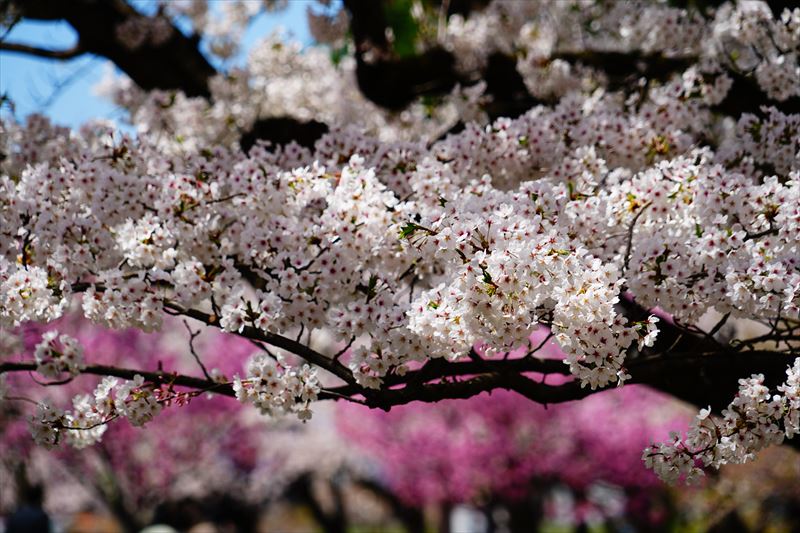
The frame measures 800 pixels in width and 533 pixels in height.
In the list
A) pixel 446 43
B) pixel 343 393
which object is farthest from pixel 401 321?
pixel 446 43

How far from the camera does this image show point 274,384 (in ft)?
13.7

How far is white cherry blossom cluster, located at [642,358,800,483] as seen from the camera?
12.6 feet

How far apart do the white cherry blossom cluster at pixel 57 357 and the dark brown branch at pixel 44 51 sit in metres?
4.89

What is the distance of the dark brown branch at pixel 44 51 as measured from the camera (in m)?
8.48

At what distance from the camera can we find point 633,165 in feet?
19.1

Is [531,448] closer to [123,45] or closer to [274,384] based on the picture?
[123,45]

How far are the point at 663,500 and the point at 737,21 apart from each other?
13.6 metres

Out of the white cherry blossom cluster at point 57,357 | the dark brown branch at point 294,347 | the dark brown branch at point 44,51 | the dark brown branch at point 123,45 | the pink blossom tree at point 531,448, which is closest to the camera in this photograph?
the dark brown branch at point 294,347

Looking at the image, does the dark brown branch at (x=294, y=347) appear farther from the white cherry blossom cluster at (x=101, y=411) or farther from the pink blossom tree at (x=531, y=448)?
the pink blossom tree at (x=531, y=448)

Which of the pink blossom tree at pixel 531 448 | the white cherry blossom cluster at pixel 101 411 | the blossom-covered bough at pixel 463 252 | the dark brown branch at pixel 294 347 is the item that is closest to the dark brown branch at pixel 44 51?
the blossom-covered bough at pixel 463 252

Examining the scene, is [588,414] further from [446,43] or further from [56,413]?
[56,413]

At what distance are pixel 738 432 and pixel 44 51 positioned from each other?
804cm

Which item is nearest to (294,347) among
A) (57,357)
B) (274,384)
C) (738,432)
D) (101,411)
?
(274,384)

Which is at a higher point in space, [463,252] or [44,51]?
[44,51]
